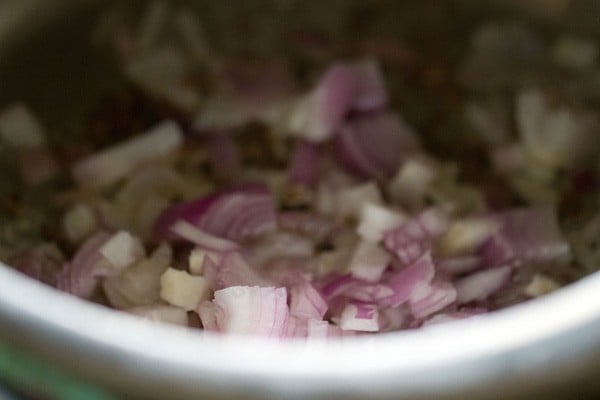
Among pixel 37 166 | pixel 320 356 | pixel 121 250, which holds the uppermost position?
pixel 37 166

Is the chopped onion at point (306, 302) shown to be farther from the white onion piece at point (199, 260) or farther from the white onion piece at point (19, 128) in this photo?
the white onion piece at point (19, 128)

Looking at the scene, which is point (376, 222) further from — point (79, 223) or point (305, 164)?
point (79, 223)

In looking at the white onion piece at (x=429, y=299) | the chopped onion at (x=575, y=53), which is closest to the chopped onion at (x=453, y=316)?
the white onion piece at (x=429, y=299)

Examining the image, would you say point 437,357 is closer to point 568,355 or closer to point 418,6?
point 568,355

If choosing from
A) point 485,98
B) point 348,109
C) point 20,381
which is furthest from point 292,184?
point 20,381

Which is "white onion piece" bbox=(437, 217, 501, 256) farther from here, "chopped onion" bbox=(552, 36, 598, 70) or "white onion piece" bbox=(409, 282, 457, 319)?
"chopped onion" bbox=(552, 36, 598, 70)

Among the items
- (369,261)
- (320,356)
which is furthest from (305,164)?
(320,356)

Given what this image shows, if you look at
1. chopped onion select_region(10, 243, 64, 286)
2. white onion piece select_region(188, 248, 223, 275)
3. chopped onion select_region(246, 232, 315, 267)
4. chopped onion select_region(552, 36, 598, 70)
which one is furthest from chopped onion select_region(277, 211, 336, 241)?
chopped onion select_region(552, 36, 598, 70)
